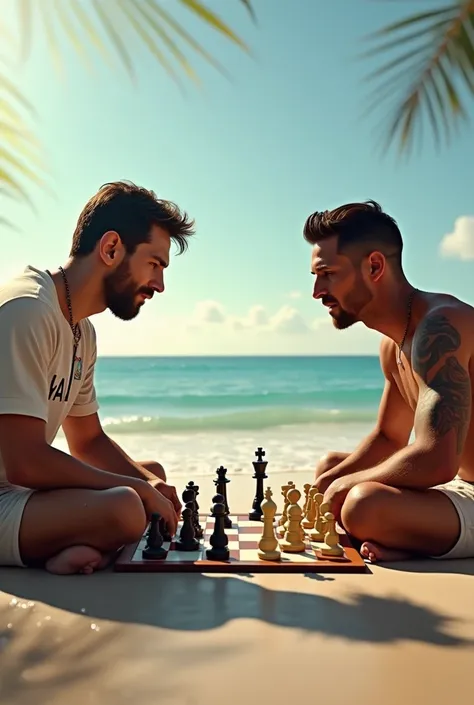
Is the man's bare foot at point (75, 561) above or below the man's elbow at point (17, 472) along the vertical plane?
below

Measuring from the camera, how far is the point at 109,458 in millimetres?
2855

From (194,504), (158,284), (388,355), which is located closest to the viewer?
(194,504)

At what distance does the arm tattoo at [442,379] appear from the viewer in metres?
2.33

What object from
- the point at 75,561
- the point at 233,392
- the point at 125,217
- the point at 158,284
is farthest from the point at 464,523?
the point at 233,392

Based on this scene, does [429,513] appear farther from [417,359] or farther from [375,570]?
[417,359]

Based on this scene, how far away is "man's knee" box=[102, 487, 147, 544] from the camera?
2178mm

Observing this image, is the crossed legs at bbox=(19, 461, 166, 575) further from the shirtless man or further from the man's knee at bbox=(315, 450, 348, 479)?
the man's knee at bbox=(315, 450, 348, 479)

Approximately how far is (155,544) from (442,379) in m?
1.15

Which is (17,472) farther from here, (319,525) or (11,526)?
(319,525)

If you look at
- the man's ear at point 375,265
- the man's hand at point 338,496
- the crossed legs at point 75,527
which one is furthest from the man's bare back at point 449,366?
the crossed legs at point 75,527

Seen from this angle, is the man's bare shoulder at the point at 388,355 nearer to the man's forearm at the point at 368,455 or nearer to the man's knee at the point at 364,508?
the man's forearm at the point at 368,455

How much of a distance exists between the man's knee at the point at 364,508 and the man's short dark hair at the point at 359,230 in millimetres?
973

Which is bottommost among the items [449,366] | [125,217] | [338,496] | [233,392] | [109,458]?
[338,496]

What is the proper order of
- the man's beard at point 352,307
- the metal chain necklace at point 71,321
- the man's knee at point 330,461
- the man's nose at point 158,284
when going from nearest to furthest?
the metal chain necklace at point 71,321
the man's nose at point 158,284
the man's beard at point 352,307
the man's knee at point 330,461
